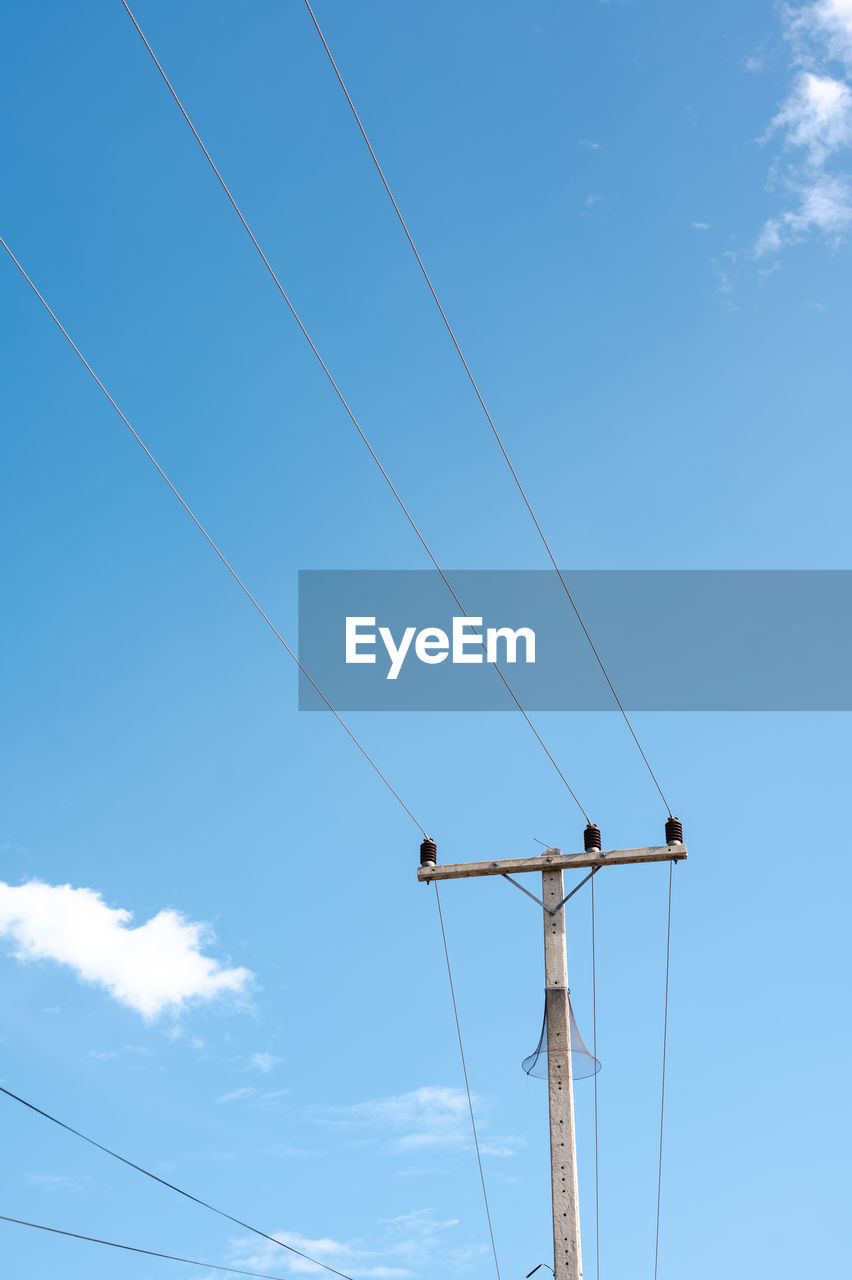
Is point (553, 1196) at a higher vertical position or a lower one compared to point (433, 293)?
lower

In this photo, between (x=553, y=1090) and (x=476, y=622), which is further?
(x=476, y=622)

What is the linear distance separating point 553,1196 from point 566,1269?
0.60 metres

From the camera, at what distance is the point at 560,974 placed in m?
12.2

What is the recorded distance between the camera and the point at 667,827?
12828 millimetres

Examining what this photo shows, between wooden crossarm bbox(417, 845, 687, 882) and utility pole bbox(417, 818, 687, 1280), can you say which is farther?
wooden crossarm bbox(417, 845, 687, 882)

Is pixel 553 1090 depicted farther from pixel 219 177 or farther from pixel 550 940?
pixel 219 177

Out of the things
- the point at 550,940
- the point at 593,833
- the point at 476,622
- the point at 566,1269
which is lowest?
the point at 566,1269

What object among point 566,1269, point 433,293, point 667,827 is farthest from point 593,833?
point 433,293

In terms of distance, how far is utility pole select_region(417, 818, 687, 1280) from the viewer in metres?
11.1

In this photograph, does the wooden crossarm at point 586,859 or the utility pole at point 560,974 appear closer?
the utility pole at point 560,974

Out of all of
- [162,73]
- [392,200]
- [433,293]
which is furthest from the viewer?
[433,293]

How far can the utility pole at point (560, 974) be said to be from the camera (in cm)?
1112

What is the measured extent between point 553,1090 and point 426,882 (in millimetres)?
2454

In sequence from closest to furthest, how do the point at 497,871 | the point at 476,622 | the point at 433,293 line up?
the point at 433,293 < the point at 497,871 < the point at 476,622
